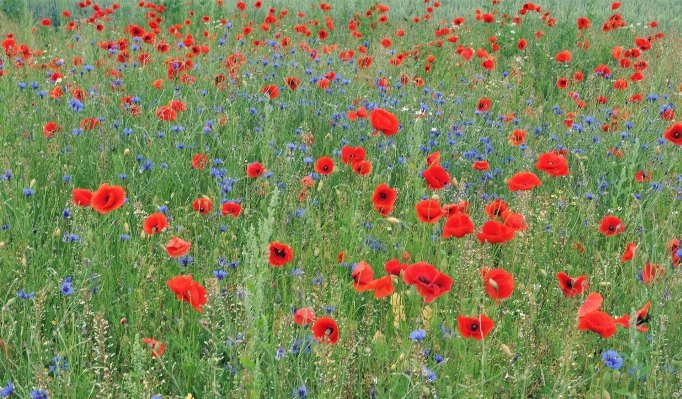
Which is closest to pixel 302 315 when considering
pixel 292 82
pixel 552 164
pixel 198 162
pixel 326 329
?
pixel 326 329

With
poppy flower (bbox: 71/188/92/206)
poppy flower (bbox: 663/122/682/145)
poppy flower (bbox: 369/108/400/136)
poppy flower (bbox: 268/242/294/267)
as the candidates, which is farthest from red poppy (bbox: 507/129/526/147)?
poppy flower (bbox: 71/188/92/206)

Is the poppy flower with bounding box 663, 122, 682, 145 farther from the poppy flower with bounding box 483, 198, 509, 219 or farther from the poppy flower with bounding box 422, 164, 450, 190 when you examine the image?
the poppy flower with bounding box 422, 164, 450, 190

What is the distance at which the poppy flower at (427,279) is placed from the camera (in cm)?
167

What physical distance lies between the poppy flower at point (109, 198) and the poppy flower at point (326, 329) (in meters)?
0.75

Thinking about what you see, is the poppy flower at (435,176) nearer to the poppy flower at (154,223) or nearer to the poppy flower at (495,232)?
the poppy flower at (495,232)

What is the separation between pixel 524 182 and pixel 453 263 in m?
0.36

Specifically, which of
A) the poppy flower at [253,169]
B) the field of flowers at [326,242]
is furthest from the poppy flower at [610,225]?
the poppy flower at [253,169]

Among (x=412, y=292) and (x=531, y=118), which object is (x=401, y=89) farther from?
(x=412, y=292)

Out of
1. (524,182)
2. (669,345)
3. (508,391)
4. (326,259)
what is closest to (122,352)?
(326,259)

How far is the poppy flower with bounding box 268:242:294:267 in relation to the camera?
1890mm

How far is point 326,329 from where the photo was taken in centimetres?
159

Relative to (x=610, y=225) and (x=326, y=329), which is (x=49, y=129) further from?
(x=610, y=225)

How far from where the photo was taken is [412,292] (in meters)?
1.80

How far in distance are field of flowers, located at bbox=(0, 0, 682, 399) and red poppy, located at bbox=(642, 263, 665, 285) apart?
12mm
